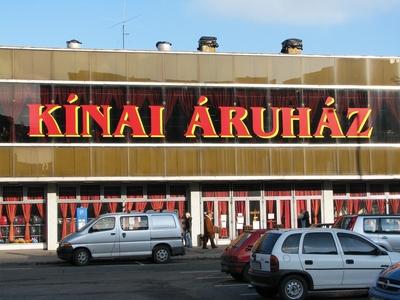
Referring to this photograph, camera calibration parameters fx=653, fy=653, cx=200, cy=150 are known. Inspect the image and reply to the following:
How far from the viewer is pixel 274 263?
12906 mm

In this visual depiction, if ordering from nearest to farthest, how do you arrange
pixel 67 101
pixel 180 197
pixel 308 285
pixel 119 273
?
pixel 308 285
pixel 119 273
pixel 67 101
pixel 180 197

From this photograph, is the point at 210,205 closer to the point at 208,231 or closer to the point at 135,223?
the point at 208,231

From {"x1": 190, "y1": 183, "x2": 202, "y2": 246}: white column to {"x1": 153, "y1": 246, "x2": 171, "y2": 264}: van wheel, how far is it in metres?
6.97

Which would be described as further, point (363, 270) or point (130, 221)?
point (130, 221)

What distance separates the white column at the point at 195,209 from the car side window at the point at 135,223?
23.7 feet

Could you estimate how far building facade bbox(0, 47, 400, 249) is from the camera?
1123 inches

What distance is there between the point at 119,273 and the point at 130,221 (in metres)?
3.89

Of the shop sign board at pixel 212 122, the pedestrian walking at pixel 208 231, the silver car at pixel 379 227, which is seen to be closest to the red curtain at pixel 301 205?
the shop sign board at pixel 212 122

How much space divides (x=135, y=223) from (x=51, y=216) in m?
7.42

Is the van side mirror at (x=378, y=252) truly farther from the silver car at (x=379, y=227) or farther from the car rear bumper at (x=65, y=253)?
the car rear bumper at (x=65, y=253)

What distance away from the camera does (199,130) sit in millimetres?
29766

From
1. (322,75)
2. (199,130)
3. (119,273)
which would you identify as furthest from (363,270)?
(322,75)

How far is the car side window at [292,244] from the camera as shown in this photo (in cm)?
1309

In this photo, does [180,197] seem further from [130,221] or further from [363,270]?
[363,270]
